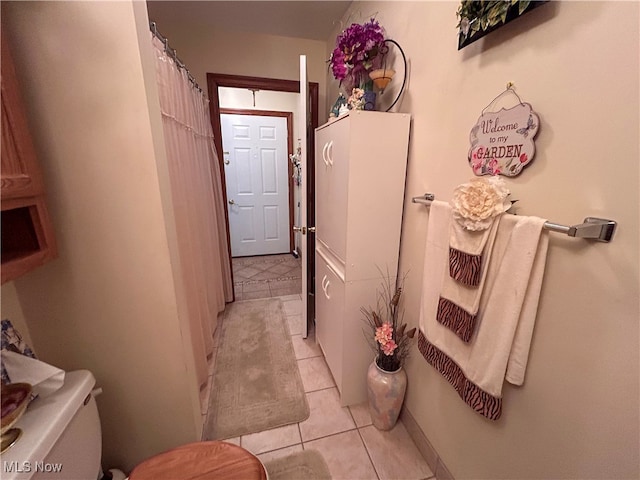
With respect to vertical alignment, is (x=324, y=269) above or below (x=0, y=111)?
below

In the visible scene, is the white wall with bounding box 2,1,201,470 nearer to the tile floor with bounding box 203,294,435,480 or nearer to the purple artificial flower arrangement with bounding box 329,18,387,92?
the tile floor with bounding box 203,294,435,480

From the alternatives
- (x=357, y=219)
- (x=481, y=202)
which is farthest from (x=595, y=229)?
(x=357, y=219)

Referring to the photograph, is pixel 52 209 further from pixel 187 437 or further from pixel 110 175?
pixel 187 437

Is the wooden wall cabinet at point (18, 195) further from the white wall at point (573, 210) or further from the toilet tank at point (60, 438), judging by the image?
the white wall at point (573, 210)

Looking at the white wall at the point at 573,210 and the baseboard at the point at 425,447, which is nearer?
the white wall at the point at 573,210

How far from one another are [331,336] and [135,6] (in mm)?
1658

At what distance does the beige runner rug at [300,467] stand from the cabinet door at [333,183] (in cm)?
96

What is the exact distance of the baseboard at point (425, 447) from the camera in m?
1.17

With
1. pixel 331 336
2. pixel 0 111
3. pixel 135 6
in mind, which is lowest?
pixel 331 336

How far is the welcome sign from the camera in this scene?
720 mm

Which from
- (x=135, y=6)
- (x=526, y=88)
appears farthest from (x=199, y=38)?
(x=526, y=88)

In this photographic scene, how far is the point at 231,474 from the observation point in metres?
0.82

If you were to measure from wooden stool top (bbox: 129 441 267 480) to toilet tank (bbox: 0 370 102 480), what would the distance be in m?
0.17

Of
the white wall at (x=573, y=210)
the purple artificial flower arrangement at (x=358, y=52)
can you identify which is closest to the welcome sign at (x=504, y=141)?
the white wall at (x=573, y=210)
